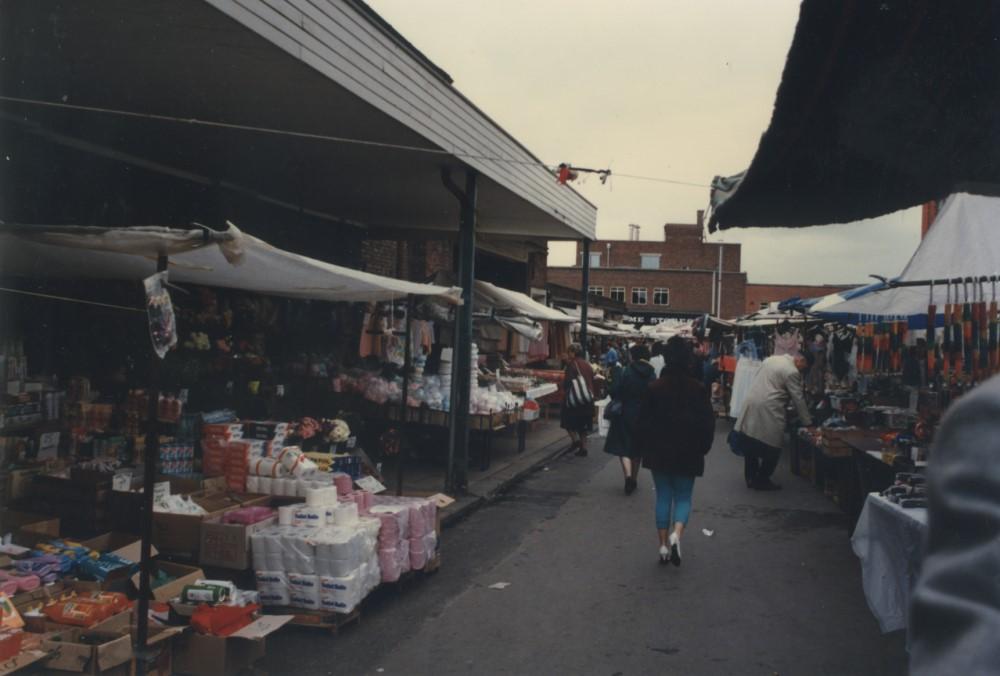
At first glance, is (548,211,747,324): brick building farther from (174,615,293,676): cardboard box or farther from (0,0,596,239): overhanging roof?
(174,615,293,676): cardboard box

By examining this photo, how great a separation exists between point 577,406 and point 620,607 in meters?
8.17

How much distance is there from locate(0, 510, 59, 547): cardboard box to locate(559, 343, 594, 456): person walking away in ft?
29.7

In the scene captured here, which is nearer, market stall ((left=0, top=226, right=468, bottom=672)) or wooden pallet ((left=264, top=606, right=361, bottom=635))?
market stall ((left=0, top=226, right=468, bottom=672))

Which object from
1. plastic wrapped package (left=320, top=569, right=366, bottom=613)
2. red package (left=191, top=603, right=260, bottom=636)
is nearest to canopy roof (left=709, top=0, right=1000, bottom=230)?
plastic wrapped package (left=320, top=569, right=366, bottom=613)

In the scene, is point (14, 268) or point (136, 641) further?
point (14, 268)

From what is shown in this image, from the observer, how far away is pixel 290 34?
6004 millimetres

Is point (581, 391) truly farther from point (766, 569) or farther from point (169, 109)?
point (169, 109)

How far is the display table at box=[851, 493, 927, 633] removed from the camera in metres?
5.03

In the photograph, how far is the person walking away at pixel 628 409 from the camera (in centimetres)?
1048

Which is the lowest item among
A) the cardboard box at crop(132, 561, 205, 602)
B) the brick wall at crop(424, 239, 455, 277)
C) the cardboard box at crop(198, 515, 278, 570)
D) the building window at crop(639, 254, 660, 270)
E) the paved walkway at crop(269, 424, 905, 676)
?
the paved walkway at crop(269, 424, 905, 676)

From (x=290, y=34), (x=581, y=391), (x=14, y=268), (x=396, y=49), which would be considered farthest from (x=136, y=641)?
(x=581, y=391)

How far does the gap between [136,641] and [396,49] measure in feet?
18.2

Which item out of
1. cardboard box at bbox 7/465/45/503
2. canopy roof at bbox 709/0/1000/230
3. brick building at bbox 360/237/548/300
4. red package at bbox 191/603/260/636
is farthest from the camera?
brick building at bbox 360/237/548/300

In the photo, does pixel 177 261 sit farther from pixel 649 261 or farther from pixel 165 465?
pixel 649 261
